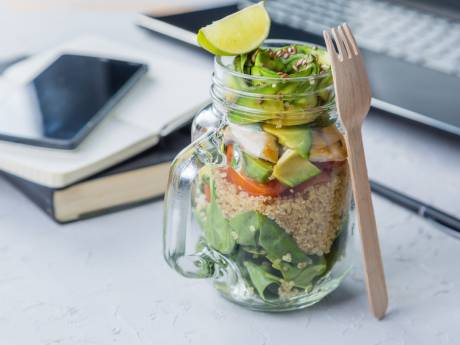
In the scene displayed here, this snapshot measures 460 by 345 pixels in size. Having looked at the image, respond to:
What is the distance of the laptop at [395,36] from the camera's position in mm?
710

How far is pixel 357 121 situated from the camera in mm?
445

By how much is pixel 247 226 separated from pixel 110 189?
173mm

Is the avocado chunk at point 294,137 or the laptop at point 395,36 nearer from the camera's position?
the avocado chunk at point 294,137

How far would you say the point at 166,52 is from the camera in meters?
0.93

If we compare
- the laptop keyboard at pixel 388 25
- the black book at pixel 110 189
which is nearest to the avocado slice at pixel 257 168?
the black book at pixel 110 189

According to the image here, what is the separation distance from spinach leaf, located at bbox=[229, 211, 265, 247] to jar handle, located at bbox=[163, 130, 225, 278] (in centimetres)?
3

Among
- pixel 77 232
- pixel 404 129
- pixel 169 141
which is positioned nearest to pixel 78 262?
pixel 77 232

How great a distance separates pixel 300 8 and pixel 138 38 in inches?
8.6

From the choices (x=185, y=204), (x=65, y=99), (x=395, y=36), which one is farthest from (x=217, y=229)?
(x=395, y=36)

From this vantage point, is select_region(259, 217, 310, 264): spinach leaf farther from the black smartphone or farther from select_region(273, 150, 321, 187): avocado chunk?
the black smartphone

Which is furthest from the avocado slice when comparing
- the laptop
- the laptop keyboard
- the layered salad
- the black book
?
the laptop keyboard

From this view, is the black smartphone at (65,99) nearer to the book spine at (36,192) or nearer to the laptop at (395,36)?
the book spine at (36,192)

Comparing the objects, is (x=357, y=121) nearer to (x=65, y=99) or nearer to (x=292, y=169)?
(x=292, y=169)

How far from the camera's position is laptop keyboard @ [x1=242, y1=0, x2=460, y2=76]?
2.72 ft
